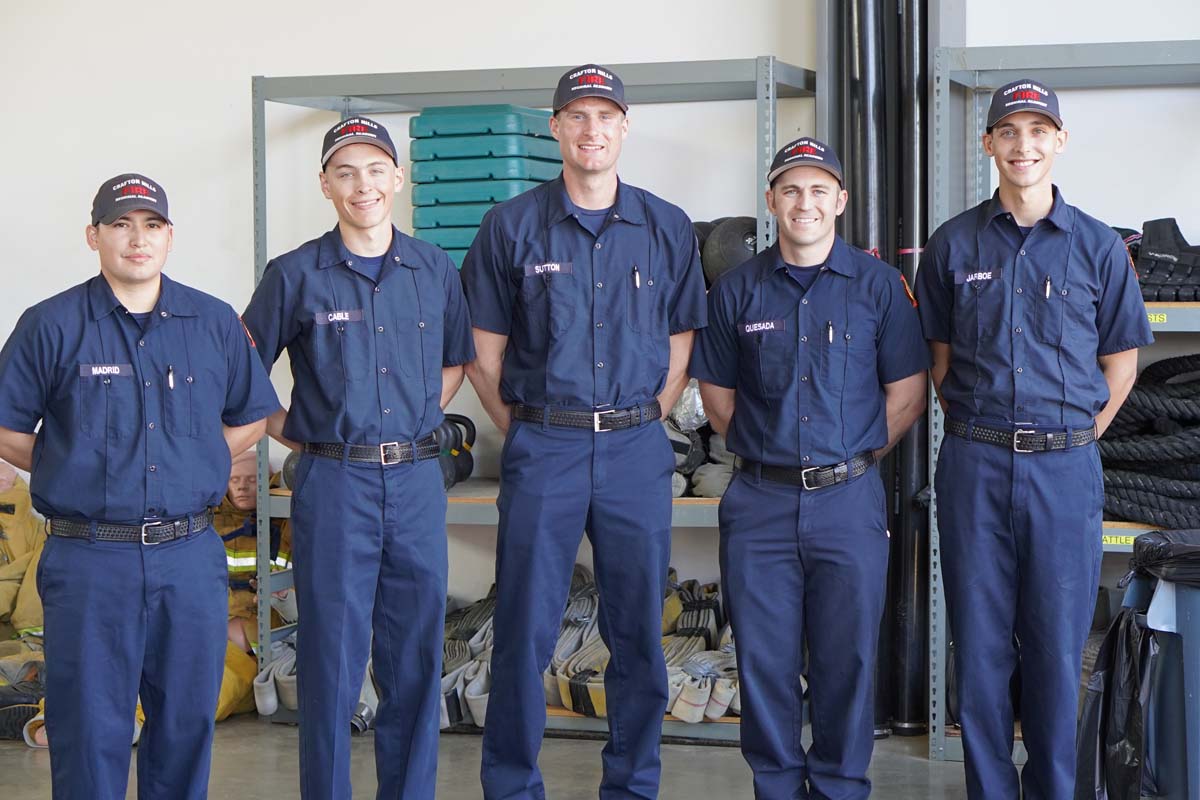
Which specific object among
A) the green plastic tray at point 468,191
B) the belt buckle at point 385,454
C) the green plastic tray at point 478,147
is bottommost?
the belt buckle at point 385,454

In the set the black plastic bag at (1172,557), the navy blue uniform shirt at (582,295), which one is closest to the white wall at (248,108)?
the navy blue uniform shirt at (582,295)

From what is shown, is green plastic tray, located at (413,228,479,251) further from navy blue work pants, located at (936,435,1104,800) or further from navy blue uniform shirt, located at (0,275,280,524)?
navy blue work pants, located at (936,435,1104,800)

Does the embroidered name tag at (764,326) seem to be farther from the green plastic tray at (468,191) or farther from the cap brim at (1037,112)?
the green plastic tray at (468,191)

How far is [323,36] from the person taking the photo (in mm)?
6012

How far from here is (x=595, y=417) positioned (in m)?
3.75

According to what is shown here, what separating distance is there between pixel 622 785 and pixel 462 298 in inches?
58.1

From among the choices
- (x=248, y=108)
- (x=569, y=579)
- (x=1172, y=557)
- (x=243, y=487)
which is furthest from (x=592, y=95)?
(x=248, y=108)

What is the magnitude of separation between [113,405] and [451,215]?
7.00 ft

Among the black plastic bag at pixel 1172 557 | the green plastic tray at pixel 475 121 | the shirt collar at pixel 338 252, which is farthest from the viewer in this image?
the green plastic tray at pixel 475 121

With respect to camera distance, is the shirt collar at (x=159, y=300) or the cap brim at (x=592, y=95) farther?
the cap brim at (x=592, y=95)

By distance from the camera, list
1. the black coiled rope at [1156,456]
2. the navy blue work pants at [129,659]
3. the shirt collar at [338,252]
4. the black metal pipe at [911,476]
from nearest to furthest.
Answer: the navy blue work pants at [129,659], the shirt collar at [338,252], the black coiled rope at [1156,456], the black metal pipe at [911,476]

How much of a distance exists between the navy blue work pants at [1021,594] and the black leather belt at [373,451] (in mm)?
1485

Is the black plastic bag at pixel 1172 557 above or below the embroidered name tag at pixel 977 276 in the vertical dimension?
below

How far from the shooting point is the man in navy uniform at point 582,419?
12.3 feet
